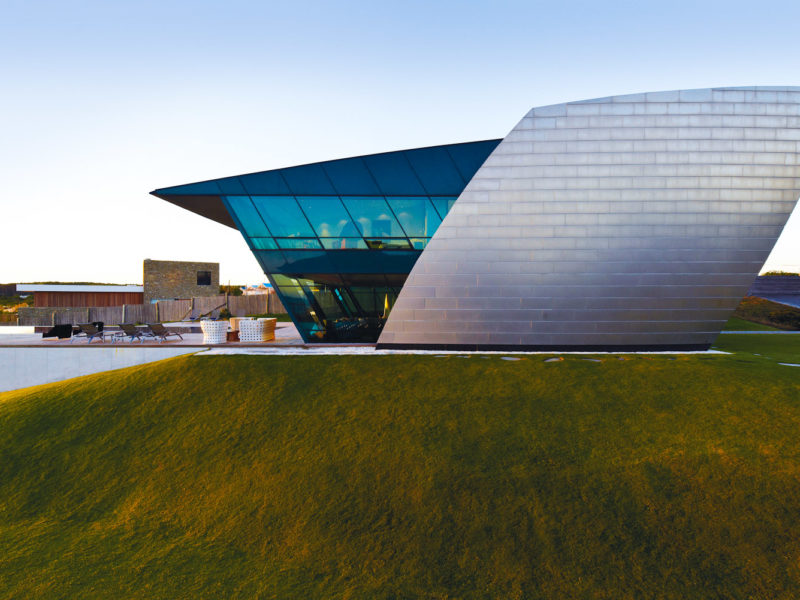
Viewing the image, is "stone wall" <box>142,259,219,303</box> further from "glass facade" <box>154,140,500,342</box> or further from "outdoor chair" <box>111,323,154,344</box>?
"glass facade" <box>154,140,500,342</box>

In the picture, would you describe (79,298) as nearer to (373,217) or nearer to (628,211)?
(373,217)

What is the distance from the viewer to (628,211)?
43.4 ft

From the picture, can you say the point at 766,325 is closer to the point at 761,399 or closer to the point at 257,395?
the point at 761,399

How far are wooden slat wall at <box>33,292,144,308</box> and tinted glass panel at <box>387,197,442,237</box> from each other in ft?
111

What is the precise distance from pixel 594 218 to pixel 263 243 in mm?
10796

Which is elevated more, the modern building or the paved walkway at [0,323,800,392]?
the modern building

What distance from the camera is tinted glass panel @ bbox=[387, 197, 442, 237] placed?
46.3 feet

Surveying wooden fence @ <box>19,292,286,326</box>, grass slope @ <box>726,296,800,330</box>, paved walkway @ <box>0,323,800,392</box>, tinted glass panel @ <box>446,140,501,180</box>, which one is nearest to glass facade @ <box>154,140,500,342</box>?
tinted glass panel @ <box>446,140,501,180</box>

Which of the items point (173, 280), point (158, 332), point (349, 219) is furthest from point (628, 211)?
point (173, 280)

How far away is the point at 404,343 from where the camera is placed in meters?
14.2

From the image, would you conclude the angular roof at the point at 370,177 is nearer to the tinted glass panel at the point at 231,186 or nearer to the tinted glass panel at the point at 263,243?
the tinted glass panel at the point at 231,186

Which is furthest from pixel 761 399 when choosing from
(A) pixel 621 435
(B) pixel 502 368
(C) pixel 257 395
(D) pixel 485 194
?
(C) pixel 257 395

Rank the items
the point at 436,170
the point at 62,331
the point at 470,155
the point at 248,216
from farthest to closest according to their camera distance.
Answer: the point at 62,331 < the point at 248,216 < the point at 436,170 < the point at 470,155

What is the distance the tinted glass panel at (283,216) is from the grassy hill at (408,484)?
527 cm
